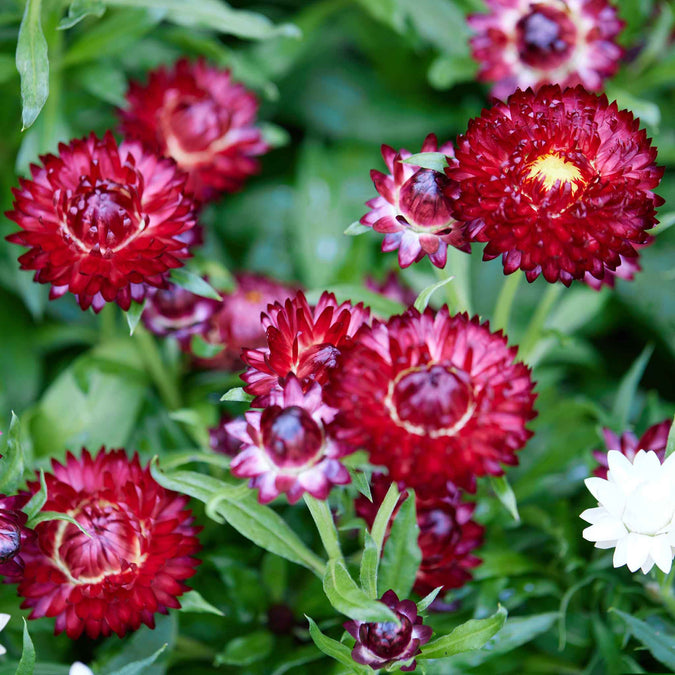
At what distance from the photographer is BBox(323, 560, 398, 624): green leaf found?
2.41ft

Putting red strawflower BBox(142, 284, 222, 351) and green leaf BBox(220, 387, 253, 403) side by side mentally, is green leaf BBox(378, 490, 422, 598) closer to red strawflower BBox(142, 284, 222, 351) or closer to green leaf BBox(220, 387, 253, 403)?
green leaf BBox(220, 387, 253, 403)

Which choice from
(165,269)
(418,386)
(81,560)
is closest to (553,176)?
(418,386)

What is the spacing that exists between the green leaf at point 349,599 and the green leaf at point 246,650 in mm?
256

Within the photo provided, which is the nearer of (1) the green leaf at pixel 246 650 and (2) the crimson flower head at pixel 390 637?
(2) the crimson flower head at pixel 390 637

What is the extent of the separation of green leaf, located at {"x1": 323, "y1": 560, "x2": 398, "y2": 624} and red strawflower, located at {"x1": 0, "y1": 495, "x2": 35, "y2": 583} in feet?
0.92

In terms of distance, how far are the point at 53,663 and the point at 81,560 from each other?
0.83 feet

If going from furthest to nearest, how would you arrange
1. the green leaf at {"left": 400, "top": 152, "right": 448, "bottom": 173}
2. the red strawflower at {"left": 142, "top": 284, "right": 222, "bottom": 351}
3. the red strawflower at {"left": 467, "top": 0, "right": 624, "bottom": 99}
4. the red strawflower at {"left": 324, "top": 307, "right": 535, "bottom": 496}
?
the red strawflower at {"left": 467, "top": 0, "right": 624, "bottom": 99} → the red strawflower at {"left": 142, "top": 284, "right": 222, "bottom": 351} → the green leaf at {"left": 400, "top": 152, "right": 448, "bottom": 173} → the red strawflower at {"left": 324, "top": 307, "right": 535, "bottom": 496}

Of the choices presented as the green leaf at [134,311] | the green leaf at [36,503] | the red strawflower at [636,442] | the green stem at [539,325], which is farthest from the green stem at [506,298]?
the green leaf at [36,503]

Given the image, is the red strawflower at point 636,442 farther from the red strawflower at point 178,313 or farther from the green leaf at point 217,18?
the green leaf at point 217,18

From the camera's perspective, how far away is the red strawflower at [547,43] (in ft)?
3.86

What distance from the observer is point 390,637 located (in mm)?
782

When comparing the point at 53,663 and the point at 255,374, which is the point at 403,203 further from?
the point at 53,663

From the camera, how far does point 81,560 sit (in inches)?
33.4

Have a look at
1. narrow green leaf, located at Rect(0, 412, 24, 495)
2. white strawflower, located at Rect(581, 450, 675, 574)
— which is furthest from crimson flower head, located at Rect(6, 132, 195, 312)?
Answer: white strawflower, located at Rect(581, 450, 675, 574)
